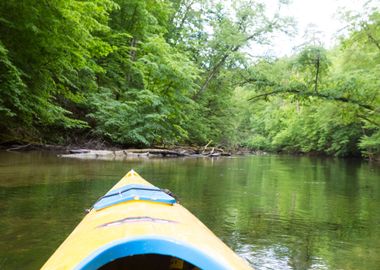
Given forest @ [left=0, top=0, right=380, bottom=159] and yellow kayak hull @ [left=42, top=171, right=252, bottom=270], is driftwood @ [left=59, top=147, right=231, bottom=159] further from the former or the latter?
yellow kayak hull @ [left=42, top=171, right=252, bottom=270]

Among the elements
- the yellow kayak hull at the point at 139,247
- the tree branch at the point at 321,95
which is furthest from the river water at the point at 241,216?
the tree branch at the point at 321,95

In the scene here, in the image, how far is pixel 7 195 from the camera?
19.6ft

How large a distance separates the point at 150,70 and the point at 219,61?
7725 mm

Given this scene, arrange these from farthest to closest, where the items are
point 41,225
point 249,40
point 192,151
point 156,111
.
→ point 249,40 → point 192,151 → point 156,111 → point 41,225

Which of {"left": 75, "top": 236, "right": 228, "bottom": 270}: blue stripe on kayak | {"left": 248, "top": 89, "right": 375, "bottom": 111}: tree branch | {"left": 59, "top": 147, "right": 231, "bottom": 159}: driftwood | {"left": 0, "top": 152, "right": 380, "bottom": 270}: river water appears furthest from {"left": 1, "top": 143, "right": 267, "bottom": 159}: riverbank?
{"left": 75, "top": 236, "right": 228, "bottom": 270}: blue stripe on kayak

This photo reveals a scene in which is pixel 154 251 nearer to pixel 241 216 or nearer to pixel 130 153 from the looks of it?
pixel 241 216

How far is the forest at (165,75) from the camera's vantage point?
34.8ft

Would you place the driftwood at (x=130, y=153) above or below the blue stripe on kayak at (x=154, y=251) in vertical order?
above

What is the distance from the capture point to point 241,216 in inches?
221

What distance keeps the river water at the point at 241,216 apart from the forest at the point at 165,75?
321cm

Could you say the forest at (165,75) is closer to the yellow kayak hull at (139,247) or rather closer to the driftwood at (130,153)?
the driftwood at (130,153)

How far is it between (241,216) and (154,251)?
4125 millimetres

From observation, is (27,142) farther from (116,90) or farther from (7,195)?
(7,195)

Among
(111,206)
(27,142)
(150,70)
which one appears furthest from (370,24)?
(27,142)
